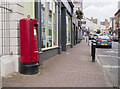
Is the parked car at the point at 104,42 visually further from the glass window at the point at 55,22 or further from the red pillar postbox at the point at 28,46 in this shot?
the red pillar postbox at the point at 28,46

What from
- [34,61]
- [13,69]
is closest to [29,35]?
[34,61]

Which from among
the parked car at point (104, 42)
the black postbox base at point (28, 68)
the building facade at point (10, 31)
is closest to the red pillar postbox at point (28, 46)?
the black postbox base at point (28, 68)

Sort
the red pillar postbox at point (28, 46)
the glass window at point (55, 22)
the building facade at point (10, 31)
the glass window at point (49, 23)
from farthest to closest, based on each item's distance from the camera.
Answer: the glass window at point (55, 22) < the glass window at point (49, 23) < the building facade at point (10, 31) < the red pillar postbox at point (28, 46)

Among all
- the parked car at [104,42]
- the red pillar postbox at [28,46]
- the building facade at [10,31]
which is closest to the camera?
the red pillar postbox at [28,46]

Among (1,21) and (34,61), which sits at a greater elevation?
(1,21)

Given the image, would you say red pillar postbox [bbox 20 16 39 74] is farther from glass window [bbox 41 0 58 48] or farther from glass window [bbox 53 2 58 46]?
glass window [bbox 53 2 58 46]

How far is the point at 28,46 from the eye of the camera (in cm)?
624

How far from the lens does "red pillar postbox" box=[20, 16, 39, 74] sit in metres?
6.23

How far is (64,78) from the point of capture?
236 inches

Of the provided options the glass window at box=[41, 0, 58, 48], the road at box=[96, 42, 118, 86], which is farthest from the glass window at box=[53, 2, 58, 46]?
the road at box=[96, 42, 118, 86]

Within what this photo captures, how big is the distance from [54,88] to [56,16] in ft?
29.2

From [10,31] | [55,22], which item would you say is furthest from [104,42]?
[10,31]

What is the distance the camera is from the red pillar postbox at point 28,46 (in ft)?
20.4

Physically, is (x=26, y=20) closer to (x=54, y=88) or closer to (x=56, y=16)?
(x=54, y=88)
